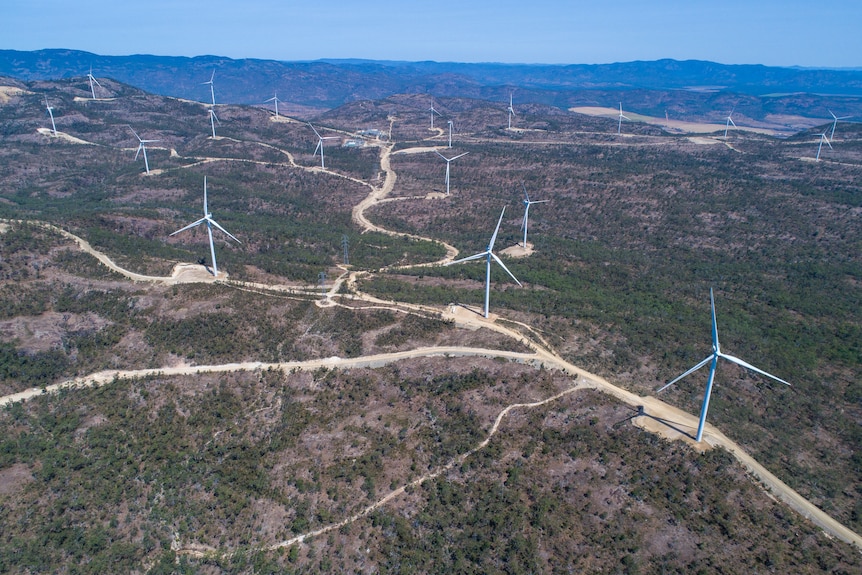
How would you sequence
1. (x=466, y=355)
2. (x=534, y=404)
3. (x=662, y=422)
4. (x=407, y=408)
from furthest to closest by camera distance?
(x=466, y=355), (x=407, y=408), (x=534, y=404), (x=662, y=422)

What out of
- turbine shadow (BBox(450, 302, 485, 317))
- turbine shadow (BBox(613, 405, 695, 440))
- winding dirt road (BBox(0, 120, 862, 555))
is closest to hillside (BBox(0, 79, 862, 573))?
turbine shadow (BBox(613, 405, 695, 440))

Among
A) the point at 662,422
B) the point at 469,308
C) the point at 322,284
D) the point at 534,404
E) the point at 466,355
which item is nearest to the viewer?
the point at 662,422

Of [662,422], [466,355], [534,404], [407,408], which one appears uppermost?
[466,355]

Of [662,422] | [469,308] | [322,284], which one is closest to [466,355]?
[469,308]

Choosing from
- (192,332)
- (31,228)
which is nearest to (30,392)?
(192,332)

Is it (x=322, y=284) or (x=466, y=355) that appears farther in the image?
(x=322, y=284)

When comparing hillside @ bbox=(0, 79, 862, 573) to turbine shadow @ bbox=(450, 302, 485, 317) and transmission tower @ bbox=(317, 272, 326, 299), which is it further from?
transmission tower @ bbox=(317, 272, 326, 299)

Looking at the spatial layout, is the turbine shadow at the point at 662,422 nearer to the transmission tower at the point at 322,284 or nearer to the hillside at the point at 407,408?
the hillside at the point at 407,408

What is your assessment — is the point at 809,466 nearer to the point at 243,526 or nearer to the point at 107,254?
the point at 243,526

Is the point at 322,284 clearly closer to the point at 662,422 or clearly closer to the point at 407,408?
the point at 407,408
